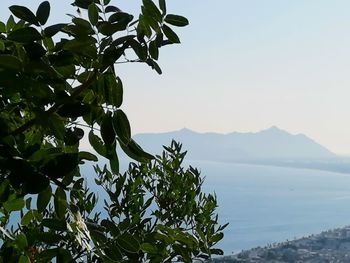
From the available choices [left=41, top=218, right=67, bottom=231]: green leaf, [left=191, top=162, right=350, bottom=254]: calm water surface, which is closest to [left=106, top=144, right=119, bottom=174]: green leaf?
[left=41, top=218, right=67, bottom=231]: green leaf

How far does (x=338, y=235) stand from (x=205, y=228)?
3300 cm

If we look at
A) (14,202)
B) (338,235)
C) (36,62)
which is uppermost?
(36,62)

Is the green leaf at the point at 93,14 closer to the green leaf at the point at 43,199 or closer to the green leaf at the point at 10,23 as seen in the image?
the green leaf at the point at 43,199

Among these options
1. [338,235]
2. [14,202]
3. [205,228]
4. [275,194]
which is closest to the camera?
[14,202]

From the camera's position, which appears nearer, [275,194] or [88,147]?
[88,147]

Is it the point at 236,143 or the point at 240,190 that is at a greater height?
the point at 236,143

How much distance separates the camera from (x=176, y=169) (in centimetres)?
250

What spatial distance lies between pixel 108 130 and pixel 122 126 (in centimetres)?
2

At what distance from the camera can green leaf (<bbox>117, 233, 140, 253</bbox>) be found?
2.52ft

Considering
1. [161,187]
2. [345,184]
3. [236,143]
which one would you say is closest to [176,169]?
[161,187]

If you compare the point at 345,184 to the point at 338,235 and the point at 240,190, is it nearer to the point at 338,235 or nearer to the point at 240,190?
the point at 240,190

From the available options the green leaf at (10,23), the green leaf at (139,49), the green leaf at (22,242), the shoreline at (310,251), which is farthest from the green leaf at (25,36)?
Result: the shoreline at (310,251)

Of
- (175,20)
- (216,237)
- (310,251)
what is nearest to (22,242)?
(175,20)

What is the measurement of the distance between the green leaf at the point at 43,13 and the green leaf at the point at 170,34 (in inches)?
5.5
